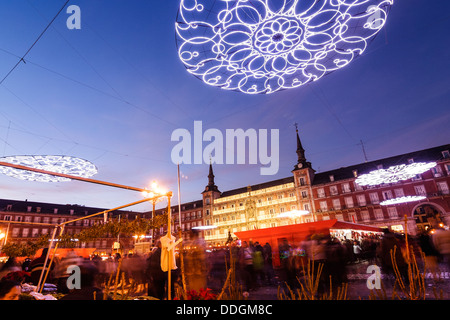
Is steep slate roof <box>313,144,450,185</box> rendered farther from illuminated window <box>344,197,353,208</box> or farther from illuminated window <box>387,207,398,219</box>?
illuminated window <box>387,207,398,219</box>

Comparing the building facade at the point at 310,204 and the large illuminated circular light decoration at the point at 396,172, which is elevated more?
→ the building facade at the point at 310,204

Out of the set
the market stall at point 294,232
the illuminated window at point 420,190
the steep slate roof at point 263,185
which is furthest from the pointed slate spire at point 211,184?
the market stall at point 294,232

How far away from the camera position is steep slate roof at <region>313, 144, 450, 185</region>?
3502cm

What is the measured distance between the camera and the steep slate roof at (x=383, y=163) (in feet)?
115

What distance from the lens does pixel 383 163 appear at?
131ft

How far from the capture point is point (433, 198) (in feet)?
105

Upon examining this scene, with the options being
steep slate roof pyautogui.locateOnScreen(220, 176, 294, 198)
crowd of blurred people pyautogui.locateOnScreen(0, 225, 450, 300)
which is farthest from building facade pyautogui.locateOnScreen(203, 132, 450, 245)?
crowd of blurred people pyautogui.locateOnScreen(0, 225, 450, 300)

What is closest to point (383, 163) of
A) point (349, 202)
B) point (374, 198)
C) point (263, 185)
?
point (374, 198)

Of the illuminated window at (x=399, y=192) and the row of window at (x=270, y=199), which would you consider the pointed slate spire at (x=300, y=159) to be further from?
the illuminated window at (x=399, y=192)

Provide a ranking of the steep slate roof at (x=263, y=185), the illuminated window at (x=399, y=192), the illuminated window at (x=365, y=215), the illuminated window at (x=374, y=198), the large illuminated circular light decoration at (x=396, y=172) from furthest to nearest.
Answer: the steep slate roof at (x=263, y=185) → the illuminated window at (x=365, y=215) → the illuminated window at (x=374, y=198) → the illuminated window at (x=399, y=192) → the large illuminated circular light decoration at (x=396, y=172)

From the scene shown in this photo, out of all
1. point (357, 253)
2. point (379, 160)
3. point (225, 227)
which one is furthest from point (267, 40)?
point (225, 227)

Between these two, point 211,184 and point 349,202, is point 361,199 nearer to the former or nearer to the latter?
Result: point 349,202
